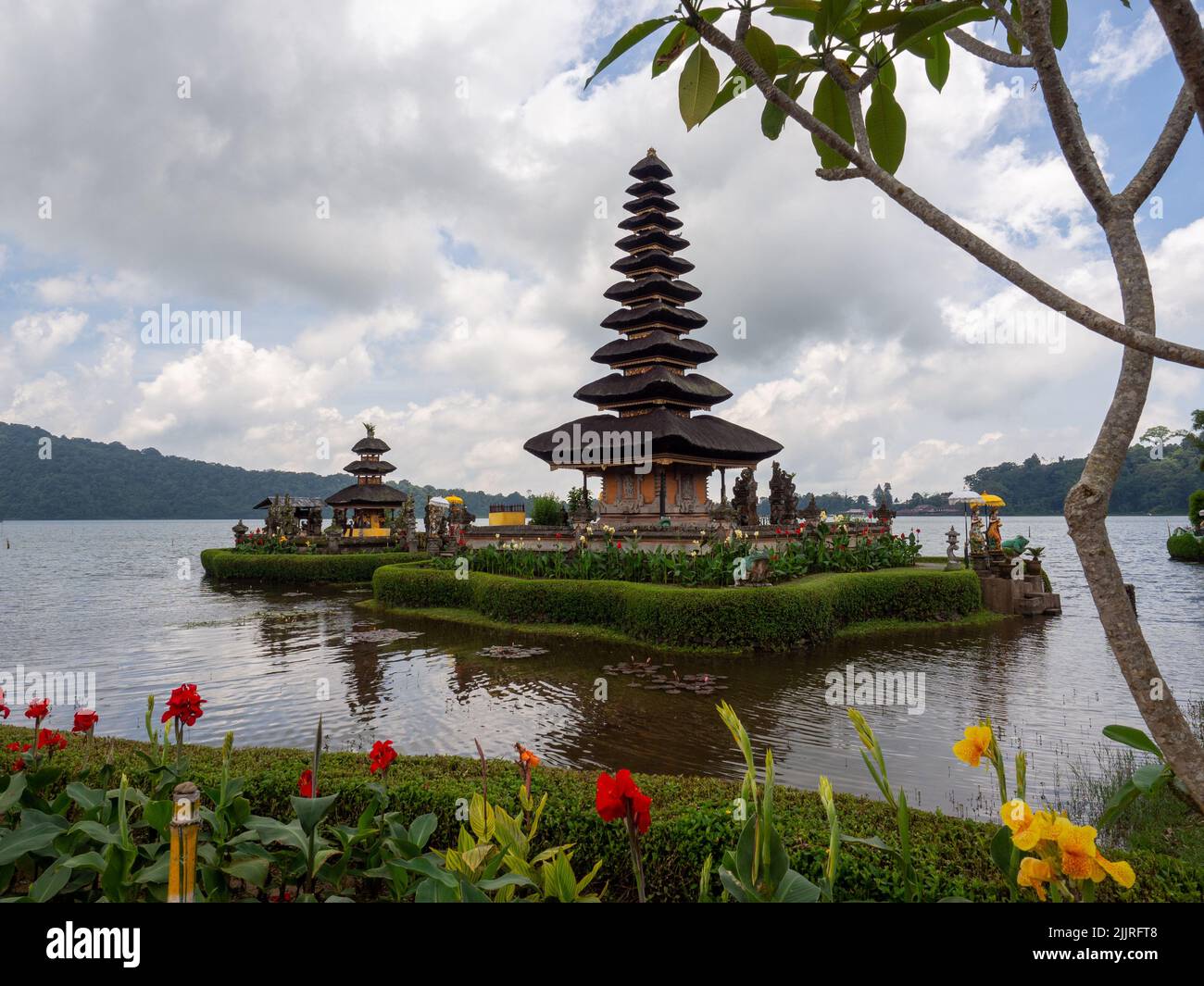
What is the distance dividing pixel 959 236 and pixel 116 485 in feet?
499

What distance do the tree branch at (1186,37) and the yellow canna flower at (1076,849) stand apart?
166cm

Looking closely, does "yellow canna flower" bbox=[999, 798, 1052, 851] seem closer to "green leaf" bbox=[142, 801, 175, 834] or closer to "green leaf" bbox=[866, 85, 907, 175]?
"green leaf" bbox=[866, 85, 907, 175]

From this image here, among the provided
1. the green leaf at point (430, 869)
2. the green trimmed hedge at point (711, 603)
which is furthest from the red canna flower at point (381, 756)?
the green trimmed hedge at point (711, 603)

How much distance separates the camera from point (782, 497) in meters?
24.2

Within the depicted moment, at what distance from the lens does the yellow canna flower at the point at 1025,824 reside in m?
1.43

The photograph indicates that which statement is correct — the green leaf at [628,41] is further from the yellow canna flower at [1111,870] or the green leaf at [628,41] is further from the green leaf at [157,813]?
the green leaf at [157,813]

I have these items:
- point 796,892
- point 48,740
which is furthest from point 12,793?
point 796,892

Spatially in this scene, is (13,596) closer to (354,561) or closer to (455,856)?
(354,561)

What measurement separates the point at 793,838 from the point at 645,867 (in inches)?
33.5

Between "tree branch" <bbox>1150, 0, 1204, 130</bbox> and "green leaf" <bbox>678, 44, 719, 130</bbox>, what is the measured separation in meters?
1.21

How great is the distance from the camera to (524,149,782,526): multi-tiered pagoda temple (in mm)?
24250

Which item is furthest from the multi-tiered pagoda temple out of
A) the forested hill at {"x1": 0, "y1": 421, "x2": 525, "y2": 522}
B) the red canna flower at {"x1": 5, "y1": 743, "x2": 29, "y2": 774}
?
the forested hill at {"x1": 0, "y1": 421, "x2": 525, "y2": 522}
